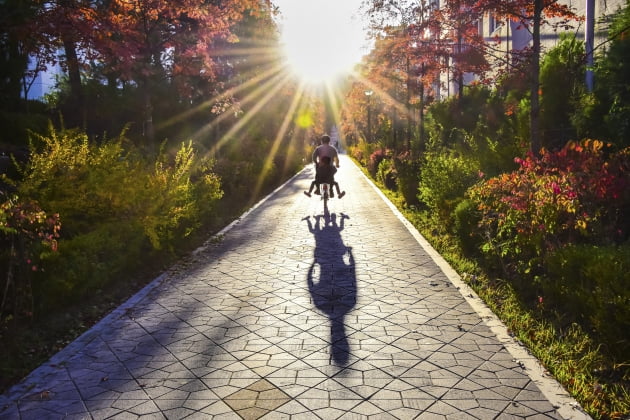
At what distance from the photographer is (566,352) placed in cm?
479

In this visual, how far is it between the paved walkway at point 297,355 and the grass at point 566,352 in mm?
150

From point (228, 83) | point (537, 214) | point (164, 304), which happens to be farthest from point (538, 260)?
point (228, 83)

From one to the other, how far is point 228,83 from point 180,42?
37.5 feet

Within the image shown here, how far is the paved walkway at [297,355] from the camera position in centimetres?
402

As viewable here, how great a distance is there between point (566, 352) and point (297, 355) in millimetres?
2382

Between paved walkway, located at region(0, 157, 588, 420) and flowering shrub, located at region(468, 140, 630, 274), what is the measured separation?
0.97 meters

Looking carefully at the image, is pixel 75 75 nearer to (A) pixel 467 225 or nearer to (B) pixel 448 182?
(B) pixel 448 182

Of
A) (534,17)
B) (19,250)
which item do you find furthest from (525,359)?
Result: (534,17)

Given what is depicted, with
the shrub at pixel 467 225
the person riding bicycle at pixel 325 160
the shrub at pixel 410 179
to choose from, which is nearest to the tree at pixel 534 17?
the shrub at pixel 467 225

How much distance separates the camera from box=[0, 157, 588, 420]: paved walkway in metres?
4.02

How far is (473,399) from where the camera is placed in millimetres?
4074

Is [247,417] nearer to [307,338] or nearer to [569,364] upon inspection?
[307,338]

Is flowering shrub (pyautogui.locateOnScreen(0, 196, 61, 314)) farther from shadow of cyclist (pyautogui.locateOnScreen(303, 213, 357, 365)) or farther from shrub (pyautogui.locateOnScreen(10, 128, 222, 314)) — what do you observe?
shadow of cyclist (pyautogui.locateOnScreen(303, 213, 357, 365))

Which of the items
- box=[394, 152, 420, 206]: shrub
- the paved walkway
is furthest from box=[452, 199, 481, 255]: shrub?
box=[394, 152, 420, 206]: shrub
